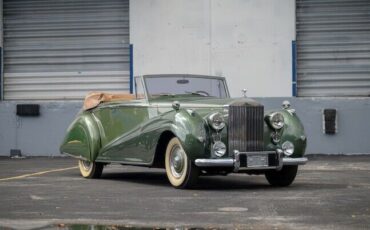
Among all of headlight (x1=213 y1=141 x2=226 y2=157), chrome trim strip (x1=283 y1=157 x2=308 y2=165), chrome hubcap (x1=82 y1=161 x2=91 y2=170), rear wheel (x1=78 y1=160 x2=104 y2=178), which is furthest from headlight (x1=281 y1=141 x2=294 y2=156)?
chrome hubcap (x1=82 y1=161 x2=91 y2=170)

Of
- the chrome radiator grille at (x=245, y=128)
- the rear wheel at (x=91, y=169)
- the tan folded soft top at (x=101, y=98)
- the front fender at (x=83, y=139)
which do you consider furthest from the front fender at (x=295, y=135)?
the rear wheel at (x=91, y=169)

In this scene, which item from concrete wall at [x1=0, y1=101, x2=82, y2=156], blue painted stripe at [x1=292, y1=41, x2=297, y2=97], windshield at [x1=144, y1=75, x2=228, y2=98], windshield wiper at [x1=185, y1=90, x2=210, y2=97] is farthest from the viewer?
concrete wall at [x1=0, y1=101, x2=82, y2=156]

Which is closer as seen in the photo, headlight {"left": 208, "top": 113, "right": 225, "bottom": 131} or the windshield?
headlight {"left": 208, "top": 113, "right": 225, "bottom": 131}

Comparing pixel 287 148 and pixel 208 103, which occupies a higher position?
pixel 208 103

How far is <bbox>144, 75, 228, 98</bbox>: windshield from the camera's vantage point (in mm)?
10484

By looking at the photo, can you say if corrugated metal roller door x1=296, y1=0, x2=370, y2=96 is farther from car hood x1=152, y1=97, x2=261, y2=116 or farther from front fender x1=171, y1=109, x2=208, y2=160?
front fender x1=171, y1=109, x2=208, y2=160

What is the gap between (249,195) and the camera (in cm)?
827

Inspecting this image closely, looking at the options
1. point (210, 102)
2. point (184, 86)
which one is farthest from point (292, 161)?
point (184, 86)

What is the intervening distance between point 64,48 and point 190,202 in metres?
12.2

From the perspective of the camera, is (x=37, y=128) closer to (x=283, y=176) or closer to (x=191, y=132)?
(x=283, y=176)

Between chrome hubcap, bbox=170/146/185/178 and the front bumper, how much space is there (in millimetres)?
403

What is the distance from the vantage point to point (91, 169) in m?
11.2

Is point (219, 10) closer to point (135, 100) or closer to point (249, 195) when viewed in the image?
point (135, 100)

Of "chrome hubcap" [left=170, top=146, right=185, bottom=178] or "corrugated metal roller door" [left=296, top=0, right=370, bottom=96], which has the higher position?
"corrugated metal roller door" [left=296, top=0, right=370, bottom=96]
